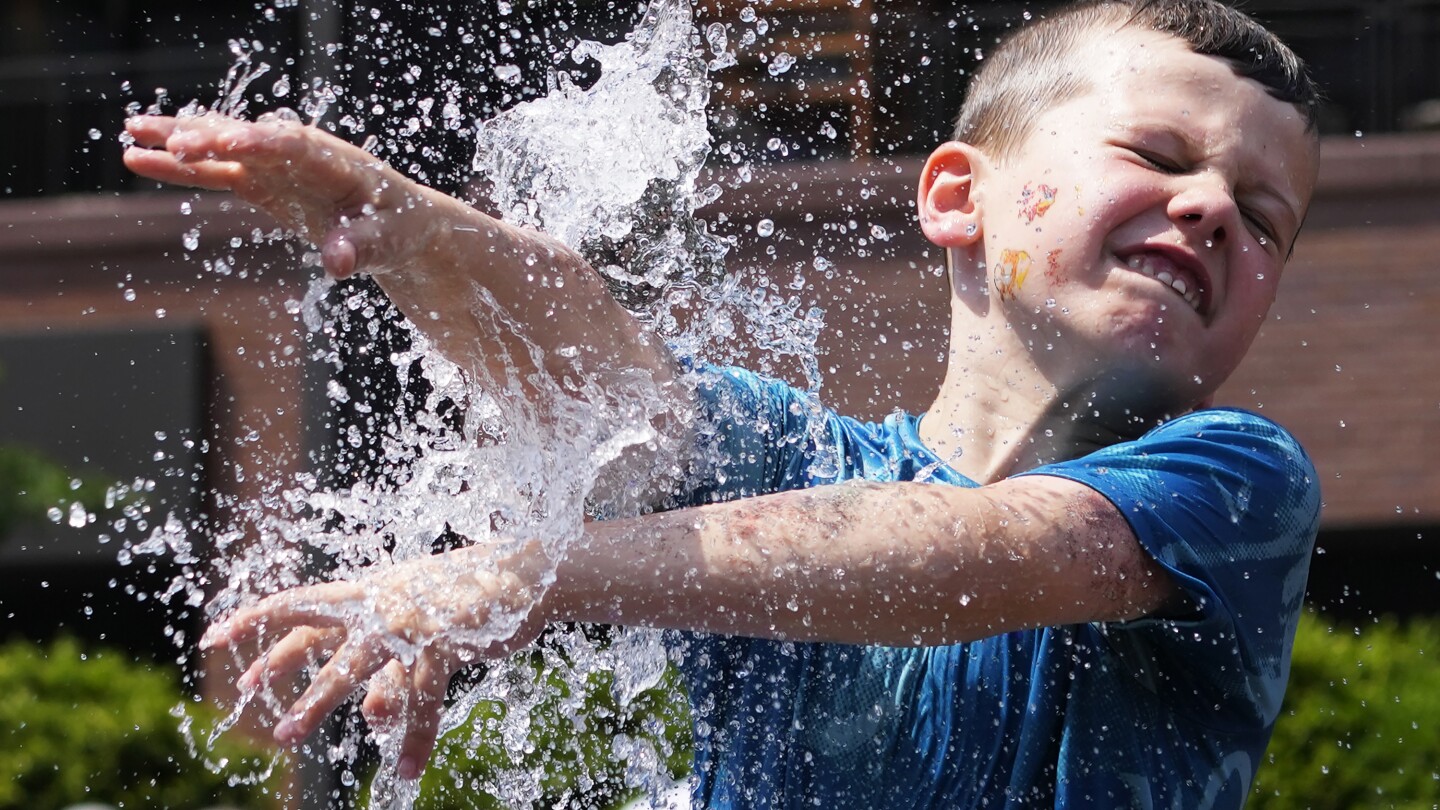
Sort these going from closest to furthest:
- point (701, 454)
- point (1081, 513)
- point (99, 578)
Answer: point (1081, 513) < point (701, 454) < point (99, 578)

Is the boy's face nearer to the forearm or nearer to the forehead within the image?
the forehead

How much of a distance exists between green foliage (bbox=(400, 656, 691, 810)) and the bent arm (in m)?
1.21

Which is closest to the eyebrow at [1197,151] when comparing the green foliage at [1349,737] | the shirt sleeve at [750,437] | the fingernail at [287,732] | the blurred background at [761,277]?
the shirt sleeve at [750,437]

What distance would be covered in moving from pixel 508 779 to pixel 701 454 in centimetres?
144

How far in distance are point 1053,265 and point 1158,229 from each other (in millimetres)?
137

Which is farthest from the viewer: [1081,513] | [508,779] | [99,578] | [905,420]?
[99,578]

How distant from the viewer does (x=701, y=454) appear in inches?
78.0

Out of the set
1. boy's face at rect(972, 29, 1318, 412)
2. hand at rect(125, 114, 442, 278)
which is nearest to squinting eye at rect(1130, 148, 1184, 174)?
boy's face at rect(972, 29, 1318, 412)

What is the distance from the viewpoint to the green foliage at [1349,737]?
5.77m

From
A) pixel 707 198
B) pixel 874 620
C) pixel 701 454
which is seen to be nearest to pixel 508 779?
pixel 707 198

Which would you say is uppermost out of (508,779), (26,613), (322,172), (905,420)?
(322,172)

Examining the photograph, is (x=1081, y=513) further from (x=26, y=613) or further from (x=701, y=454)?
(x=26, y=613)

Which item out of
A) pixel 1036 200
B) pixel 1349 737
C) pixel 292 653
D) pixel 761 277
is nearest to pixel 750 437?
pixel 1036 200

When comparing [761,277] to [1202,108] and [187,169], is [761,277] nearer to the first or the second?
[1202,108]
